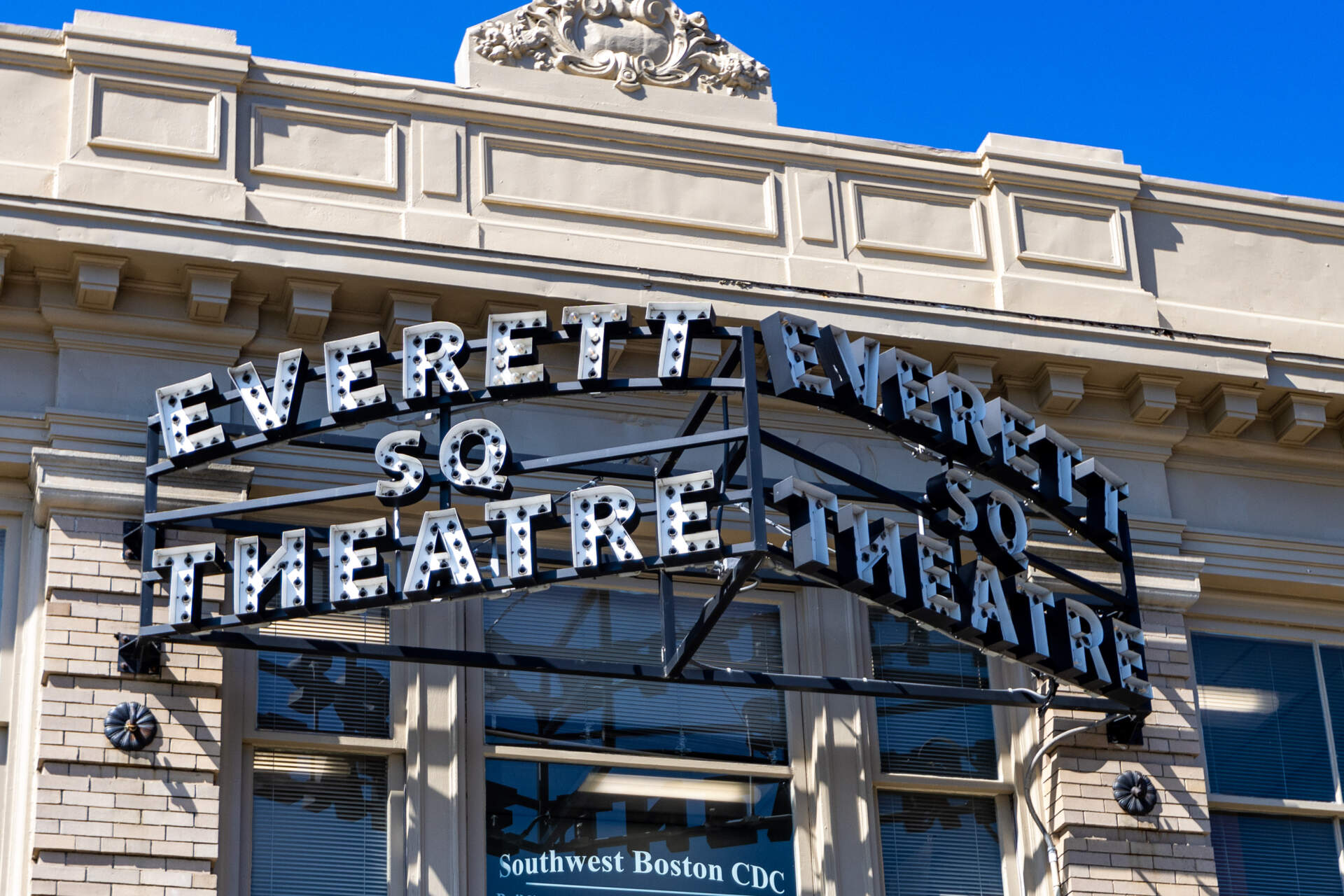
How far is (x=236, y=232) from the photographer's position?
48.2ft

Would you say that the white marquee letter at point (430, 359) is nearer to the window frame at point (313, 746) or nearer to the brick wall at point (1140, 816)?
the window frame at point (313, 746)

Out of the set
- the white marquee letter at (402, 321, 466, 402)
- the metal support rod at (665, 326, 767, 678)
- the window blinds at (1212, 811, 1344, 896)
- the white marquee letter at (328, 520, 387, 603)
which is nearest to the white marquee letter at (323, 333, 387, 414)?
the white marquee letter at (402, 321, 466, 402)

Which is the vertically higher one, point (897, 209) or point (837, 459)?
point (897, 209)

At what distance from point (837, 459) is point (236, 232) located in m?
4.18

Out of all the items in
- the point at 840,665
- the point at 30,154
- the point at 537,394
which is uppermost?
the point at 30,154

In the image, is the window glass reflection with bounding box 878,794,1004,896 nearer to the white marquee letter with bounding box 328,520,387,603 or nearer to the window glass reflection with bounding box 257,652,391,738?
the window glass reflection with bounding box 257,652,391,738

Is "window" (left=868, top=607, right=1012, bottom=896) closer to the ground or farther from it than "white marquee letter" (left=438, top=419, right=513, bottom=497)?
closer to the ground

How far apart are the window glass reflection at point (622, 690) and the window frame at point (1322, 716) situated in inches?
115

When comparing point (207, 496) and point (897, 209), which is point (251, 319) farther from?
point (897, 209)

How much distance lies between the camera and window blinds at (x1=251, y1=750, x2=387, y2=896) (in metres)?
13.9

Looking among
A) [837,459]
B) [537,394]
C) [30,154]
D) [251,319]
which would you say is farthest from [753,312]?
[30,154]

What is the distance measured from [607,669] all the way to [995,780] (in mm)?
3054

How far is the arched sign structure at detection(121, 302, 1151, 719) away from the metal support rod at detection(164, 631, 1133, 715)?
2 cm

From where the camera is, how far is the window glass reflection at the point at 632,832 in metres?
14.4
